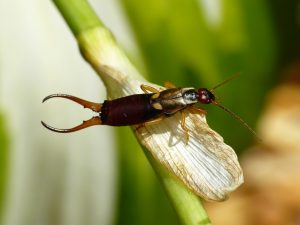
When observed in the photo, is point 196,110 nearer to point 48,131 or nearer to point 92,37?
point 92,37

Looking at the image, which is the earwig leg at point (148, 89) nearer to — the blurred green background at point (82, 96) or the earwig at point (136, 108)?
the earwig at point (136, 108)

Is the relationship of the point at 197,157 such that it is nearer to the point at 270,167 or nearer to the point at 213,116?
the point at 213,116

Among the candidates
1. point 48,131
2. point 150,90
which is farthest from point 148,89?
point 48,131

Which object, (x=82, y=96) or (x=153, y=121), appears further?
(x=82, y=96)

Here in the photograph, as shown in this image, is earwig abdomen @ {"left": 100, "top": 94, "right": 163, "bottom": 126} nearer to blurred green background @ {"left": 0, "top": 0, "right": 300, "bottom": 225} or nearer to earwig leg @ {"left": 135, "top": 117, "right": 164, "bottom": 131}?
earwig leg @ {"left": 135, "top": 117, "right": 164, "bottom": 131}

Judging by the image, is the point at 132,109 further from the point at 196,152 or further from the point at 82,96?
the point at 82,96

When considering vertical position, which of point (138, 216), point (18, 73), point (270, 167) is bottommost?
point (270, 167)

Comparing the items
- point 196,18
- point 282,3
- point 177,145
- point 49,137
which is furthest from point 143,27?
point 177,145
